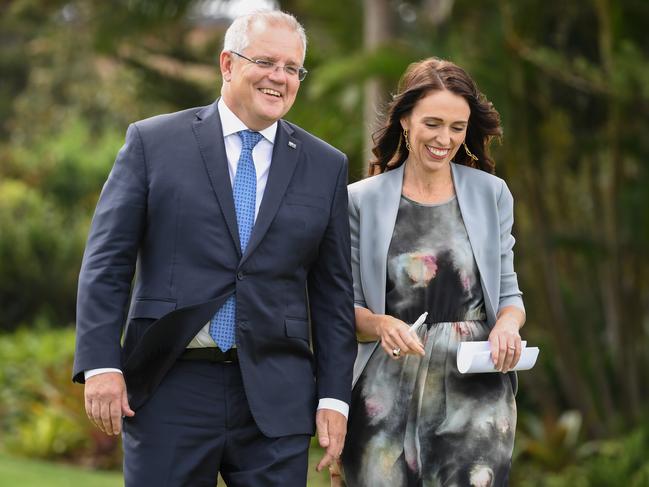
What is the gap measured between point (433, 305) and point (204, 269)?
725mm

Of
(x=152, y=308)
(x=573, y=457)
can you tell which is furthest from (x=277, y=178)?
(x=573, y=457)

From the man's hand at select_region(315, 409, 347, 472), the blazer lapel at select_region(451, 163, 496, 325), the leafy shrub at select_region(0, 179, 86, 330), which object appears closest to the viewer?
the man's hand at select_region(315, 409, 347, 472)

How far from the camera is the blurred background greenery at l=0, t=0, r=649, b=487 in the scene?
8.45 metres

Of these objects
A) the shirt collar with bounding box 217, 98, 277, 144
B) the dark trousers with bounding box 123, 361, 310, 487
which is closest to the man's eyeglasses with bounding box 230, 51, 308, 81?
the shirt collar with bounding box 217, 98, 277, 144

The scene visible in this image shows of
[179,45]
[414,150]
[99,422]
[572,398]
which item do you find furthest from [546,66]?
[179,45]

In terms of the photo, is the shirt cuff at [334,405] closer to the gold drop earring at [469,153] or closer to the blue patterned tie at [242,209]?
the blue patterned tie at [242,209]

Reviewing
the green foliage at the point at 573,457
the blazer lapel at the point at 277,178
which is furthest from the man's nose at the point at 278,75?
the green foliage at the point at 573,457

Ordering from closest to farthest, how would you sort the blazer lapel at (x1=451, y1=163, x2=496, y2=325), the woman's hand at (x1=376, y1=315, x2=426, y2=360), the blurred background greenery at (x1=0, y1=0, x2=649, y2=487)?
the woman's hand at (x1=376, y1=315, x2=426, y2=360), the blazer lapel at (x1=451, y1=163, x2=496, y2=325), the blurred background greenery at (x1=0, y1=0, x2=649, y2=487)

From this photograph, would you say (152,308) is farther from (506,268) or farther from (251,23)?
(506,268)

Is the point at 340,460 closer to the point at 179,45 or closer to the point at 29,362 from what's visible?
the point at 29,362

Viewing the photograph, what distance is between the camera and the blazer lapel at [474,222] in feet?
12.3

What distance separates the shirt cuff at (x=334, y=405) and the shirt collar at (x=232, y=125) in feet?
2.60

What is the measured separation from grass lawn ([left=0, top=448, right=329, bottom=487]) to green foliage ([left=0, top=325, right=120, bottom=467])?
0.86ft

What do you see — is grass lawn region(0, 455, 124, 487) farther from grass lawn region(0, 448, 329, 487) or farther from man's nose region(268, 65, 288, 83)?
man's nose region(268, 65, 288, 83)
